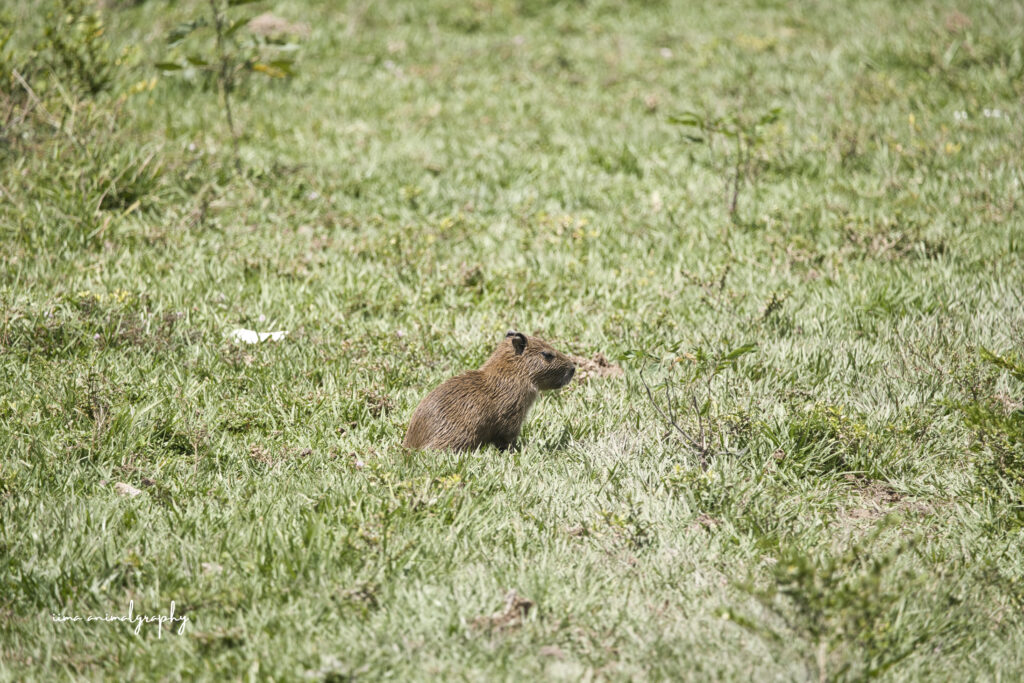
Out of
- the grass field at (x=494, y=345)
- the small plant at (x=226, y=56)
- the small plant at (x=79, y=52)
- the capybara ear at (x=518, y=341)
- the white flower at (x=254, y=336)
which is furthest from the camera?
the small plant at (x=79, y=52)

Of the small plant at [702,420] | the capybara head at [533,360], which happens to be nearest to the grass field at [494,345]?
the small plant at [702,420]

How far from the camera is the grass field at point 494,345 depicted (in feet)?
9.11

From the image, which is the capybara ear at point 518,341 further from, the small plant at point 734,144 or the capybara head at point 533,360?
the small plant at point 734,144

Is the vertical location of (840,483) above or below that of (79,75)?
below

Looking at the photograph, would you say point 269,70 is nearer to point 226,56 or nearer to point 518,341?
point 226,56

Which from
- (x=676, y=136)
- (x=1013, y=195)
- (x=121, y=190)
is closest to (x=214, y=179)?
(x=121, y=190)

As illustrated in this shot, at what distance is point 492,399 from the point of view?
3.81 m

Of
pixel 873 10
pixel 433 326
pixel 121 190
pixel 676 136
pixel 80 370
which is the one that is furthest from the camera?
pixel 873 10

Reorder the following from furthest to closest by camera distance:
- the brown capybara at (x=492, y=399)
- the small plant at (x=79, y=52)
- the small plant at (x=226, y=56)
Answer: the small plant at (x=79, y=52)
the small plant at (x=226, y=56)
the brown capybara at (x=492, y=399)

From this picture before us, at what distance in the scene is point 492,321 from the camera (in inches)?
200

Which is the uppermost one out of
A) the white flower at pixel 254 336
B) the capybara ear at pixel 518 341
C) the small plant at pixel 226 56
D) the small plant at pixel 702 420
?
the small plant at pixel 226 56

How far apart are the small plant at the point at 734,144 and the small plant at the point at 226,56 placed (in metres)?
3.37

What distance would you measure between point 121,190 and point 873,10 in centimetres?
941

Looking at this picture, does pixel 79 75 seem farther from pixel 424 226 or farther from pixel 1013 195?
pixel 1013 195
